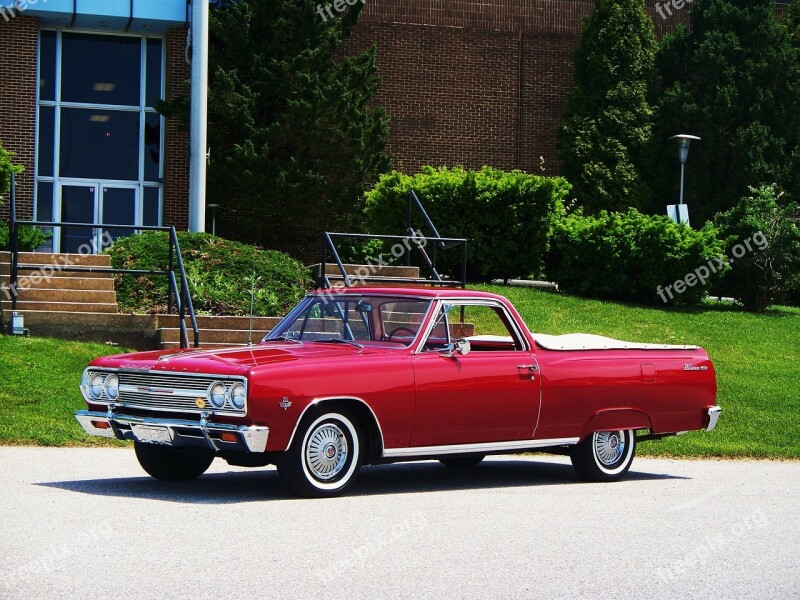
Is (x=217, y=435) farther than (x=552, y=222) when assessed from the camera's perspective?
No

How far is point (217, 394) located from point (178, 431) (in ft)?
1.43

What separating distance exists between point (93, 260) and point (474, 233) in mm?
8040

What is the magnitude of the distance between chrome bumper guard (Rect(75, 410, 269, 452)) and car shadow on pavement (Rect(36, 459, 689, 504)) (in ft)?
1.38

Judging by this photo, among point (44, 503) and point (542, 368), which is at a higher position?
point (542, 368)

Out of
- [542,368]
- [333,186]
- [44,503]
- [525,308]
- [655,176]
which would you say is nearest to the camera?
[44,503]

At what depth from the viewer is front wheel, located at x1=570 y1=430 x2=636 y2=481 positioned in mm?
12055

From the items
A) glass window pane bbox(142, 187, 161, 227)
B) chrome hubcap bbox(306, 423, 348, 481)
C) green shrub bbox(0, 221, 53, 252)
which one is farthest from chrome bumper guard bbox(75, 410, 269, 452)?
glass window pane bbox(142, 187, 161, 227)

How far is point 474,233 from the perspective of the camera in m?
25.7

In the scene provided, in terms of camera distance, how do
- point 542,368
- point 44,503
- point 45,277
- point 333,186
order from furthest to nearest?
point 333,186 → point 45,277 → point 542,368 → point 44,503

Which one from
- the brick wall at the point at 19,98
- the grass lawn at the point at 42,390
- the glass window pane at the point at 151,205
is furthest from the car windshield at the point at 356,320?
the glass window pane at the point at 151,205

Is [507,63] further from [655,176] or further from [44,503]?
[44,503]

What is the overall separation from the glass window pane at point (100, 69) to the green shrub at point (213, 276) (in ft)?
42.7

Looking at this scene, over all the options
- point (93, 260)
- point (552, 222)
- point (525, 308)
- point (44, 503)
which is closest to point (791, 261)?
point (552, 222)

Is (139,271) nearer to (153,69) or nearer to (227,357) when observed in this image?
(227,357)
